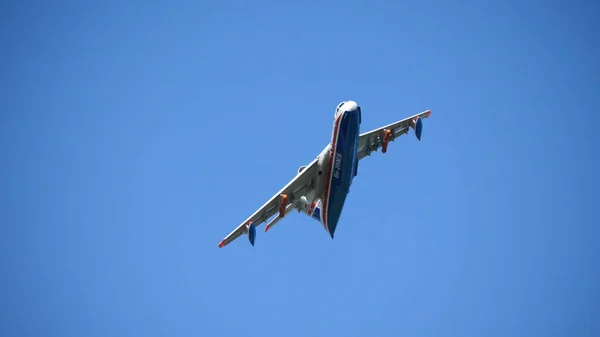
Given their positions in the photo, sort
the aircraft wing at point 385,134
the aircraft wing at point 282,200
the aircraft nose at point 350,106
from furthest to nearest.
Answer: the aircraft wing at point 385,134, the aircraft wing at point 282,200, the aircraft nose at point 350,106

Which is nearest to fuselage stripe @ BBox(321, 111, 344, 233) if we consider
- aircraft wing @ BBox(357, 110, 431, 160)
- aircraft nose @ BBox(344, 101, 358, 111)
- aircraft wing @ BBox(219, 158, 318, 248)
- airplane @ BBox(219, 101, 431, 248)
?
airplane @ BBox(219, 101, 431, 248)

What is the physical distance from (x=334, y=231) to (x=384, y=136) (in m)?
9.83

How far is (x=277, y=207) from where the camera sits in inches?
2270

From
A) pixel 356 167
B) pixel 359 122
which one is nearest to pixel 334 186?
pixel 356 167

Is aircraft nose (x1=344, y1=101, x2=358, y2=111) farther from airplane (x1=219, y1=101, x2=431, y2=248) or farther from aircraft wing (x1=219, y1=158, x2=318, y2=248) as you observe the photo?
aircraft wing (x1=219, y1=158, x2=318, y2=248)

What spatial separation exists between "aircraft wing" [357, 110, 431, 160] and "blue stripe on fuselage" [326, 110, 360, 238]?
5928 mm

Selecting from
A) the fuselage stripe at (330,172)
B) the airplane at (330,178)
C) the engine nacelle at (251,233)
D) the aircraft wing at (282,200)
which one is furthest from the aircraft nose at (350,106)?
the engine nacelle at (251,233)

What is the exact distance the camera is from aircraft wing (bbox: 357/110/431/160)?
198 feet

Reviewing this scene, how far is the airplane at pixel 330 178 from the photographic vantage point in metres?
52.4

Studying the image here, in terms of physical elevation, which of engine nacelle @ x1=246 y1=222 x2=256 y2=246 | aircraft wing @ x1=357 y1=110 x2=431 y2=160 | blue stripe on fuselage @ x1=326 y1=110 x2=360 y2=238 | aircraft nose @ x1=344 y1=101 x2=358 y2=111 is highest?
aircraft wing @ x1=357 y1=110 x2=431 y2=160

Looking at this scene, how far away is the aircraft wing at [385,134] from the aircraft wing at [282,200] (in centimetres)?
619

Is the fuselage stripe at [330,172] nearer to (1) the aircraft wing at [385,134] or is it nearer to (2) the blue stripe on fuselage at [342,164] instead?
(2) the blue stripe on fuselage at [342,164]

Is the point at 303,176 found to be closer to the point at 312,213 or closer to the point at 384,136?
the point at 312,213

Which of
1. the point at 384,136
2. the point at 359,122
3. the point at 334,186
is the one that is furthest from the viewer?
the point at 384,136
